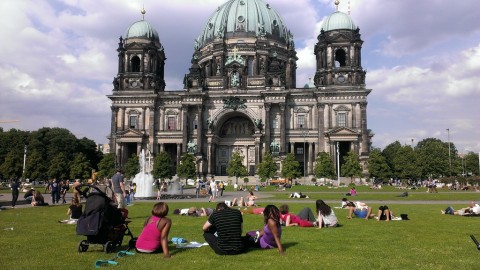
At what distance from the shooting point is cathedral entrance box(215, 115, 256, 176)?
85.9 m

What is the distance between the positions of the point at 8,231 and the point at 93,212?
21.4ft

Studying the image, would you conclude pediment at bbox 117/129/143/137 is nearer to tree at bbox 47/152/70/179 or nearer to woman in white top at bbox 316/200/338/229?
tree at bbox 47/152/70/179

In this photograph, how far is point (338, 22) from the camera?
82.1m

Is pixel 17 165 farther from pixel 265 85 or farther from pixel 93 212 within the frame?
pixel 93 212

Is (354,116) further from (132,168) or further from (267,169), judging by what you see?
(132,168)

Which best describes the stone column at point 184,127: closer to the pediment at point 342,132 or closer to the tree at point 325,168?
the tree at point 325,168

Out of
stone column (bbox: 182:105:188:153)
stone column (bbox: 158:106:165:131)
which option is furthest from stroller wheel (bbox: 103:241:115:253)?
stone column (bbox: 158:106:165:131)

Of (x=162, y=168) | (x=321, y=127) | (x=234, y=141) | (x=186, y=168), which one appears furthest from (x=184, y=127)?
(x=321, y=127)

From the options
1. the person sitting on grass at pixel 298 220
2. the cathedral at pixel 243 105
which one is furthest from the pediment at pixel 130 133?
the person sitting on grass at pixel 298 220

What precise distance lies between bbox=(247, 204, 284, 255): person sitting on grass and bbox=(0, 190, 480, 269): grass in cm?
37

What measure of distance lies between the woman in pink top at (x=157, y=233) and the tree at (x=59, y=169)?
71657mm

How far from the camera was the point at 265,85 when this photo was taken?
83.1 m

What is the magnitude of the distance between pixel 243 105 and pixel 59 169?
36.3m

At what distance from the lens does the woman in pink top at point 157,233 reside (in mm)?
10328
